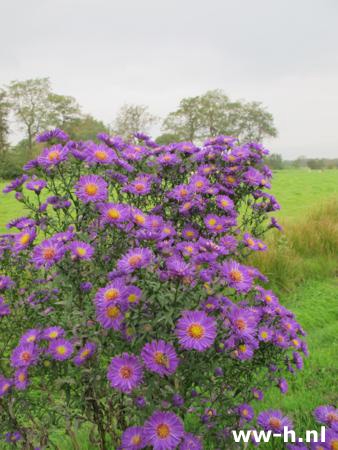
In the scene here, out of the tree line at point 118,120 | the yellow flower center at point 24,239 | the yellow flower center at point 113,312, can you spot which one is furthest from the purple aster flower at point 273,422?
the tree line at point 118,120

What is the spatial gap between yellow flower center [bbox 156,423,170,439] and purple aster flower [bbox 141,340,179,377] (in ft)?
0.73

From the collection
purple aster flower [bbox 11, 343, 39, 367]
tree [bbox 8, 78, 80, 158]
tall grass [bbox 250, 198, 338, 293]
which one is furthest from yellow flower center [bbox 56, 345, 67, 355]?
tree [bbox 8, 78, 80, 158]

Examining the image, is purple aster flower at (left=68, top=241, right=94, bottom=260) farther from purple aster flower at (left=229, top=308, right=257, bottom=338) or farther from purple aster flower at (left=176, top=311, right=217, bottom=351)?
purple aster flower at (left=229, top=308, right=257, bottom=338)

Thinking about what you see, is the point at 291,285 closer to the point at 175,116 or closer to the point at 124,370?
the point at 124,370

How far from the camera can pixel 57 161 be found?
202 cm

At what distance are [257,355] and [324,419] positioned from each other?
19.2 inches

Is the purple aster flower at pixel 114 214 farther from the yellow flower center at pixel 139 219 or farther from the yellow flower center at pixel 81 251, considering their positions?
the yellow flower center at pixel 81 251

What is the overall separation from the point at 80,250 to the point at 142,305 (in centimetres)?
39

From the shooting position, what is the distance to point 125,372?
1505 mm

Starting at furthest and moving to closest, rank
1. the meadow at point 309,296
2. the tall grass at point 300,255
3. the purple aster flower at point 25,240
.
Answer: the tall grass at point 300,255, the meadow at point 309,296, the purple aster flower at point 25,240

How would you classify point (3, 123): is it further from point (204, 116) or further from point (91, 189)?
point (91, 189)

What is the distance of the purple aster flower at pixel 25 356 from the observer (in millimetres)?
1837

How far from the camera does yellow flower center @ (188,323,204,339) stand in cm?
147

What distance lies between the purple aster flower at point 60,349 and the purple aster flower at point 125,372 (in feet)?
1.29
